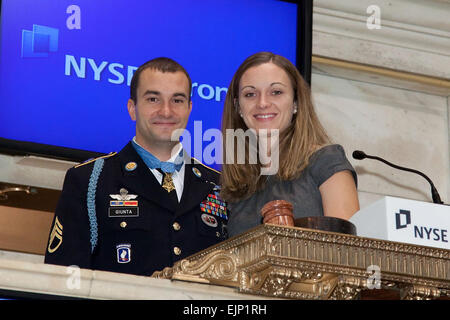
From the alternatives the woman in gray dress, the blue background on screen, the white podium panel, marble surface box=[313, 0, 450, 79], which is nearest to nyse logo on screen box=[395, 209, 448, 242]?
the white podium panel

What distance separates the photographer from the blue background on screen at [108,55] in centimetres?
448

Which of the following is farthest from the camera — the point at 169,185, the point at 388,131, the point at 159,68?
the point at 388,131

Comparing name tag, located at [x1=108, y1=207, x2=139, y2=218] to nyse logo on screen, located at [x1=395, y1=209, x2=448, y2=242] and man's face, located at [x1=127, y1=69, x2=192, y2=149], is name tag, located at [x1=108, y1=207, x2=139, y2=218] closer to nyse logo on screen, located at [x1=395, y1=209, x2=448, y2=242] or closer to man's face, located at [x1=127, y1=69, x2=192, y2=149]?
man's face, located at [x1=127, y1=69, x2=192, y2=149]

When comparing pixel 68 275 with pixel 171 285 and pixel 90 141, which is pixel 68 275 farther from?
pixel 90 141

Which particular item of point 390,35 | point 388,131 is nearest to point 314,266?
point 388,131

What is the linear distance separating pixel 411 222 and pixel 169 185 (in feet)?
3.92

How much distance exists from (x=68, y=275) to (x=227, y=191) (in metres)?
1.15

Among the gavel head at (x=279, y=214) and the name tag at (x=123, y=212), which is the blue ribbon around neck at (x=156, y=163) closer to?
the name tag at (x=123, y=212)

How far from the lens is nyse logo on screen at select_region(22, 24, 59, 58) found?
4.53 metres

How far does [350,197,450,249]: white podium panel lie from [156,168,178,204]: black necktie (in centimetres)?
106

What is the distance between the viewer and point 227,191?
3.14m

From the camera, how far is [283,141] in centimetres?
319

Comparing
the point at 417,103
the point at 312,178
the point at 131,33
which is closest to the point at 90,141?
the point at 131,33

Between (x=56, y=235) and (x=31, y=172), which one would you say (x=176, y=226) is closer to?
(x=56, y=235)
